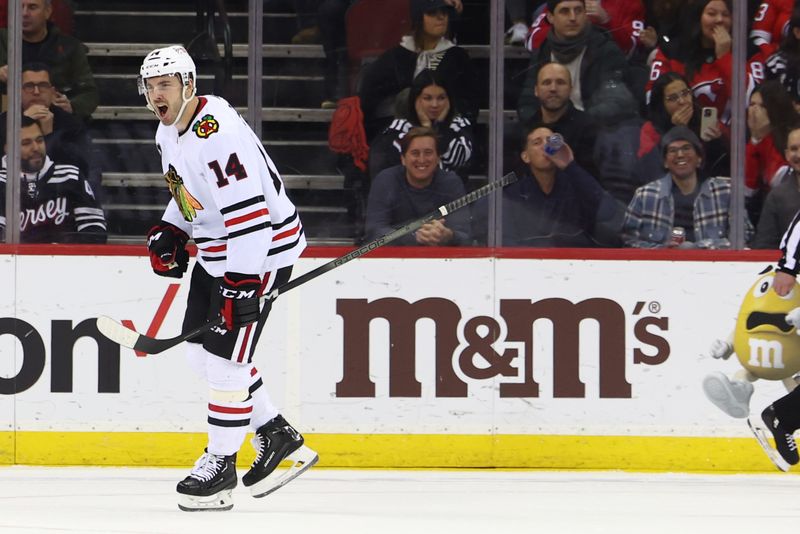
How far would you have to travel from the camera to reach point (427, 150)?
5684mm

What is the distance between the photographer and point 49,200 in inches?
222

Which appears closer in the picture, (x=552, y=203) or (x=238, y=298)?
(x=238, y=298)

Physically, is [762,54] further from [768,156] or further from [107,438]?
[107,438]

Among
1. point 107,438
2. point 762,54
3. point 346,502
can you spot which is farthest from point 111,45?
point 762,54

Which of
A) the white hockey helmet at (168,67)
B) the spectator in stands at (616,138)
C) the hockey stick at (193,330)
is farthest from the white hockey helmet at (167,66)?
the spectator in stands at (616,138)

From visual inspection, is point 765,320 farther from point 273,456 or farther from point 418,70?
point 273,456

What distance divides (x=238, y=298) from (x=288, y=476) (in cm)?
65

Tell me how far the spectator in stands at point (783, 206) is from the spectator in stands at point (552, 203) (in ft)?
1.72

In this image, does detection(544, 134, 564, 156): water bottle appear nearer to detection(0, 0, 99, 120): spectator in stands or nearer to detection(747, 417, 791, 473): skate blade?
detection(747, 417, 791, 473): skate blade

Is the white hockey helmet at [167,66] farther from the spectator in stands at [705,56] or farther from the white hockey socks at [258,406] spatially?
the spectator in stands at [705,56]

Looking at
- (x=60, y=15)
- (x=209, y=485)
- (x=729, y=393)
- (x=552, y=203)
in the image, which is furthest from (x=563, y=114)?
(x=209, y=485)

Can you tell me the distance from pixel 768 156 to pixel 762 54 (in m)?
0.37

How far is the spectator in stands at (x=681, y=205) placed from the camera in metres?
5.65

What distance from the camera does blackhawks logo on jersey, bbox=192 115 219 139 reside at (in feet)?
14.6
